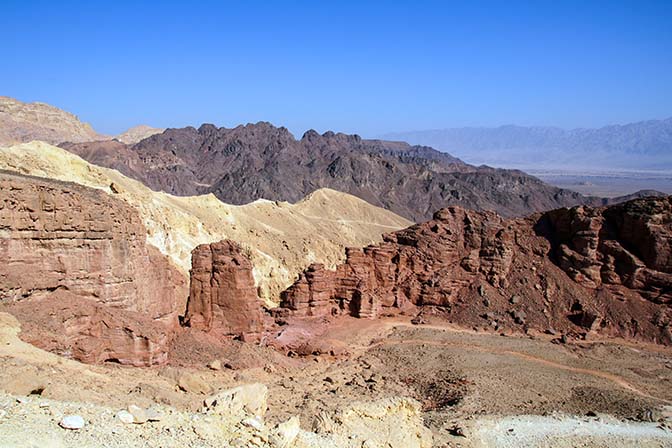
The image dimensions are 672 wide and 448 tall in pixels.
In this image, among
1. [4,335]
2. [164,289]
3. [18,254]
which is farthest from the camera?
[164,289]

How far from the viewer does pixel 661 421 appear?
2167cm

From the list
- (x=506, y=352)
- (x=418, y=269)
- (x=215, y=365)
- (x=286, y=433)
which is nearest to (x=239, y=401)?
(x=286, y=433)

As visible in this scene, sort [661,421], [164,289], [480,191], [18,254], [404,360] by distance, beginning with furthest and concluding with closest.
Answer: [480,191], [404,360], [164,289], [661,421], [18,254]

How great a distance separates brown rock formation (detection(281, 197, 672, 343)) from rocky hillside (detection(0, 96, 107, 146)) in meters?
130

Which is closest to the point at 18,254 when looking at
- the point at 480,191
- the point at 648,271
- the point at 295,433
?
the point at 295,433

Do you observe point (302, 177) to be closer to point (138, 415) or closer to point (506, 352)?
point (506, 352)

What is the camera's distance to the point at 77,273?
21641mm

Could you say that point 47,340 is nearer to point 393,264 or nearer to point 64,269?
point 64,269

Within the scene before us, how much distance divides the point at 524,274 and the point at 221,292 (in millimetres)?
17914

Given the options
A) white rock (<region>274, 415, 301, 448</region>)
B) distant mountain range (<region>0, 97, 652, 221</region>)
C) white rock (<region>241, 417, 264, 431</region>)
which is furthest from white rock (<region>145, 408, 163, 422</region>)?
distant mountain range (<region>0, 97, 652, 221</region>)

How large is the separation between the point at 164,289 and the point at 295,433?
43.4ft

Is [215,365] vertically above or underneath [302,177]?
underneath

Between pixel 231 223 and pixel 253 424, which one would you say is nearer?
pixel 253 424

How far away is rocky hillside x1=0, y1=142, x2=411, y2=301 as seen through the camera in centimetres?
4200
